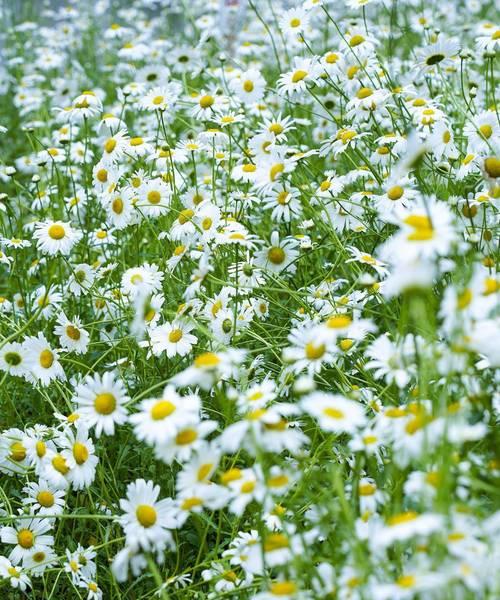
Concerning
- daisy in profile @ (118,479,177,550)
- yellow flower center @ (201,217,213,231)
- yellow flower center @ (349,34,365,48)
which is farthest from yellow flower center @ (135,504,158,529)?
yellow flower center @ (349,34,365,48)

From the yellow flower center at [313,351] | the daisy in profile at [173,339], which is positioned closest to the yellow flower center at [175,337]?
the daisy in profile at [173,339]

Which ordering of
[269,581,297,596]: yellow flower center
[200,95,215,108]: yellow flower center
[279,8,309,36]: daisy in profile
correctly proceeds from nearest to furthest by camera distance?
[269,581,297,596]: yellow flower center
[200,95,215,108]: yellow flower center
[279,8,309,36]: daisy in profile

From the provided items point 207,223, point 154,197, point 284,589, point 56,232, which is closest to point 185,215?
point 207,223

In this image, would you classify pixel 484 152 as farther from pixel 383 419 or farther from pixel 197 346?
pixel 383 419

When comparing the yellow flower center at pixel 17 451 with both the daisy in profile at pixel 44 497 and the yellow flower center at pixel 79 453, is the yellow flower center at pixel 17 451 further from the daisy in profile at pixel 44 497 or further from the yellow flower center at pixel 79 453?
the yellow flower center at pixel 79 453

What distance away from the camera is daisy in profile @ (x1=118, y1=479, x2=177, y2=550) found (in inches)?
62.7

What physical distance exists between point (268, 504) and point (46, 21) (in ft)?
23.0

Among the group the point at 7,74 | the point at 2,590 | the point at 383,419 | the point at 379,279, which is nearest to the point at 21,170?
the point at 7,74

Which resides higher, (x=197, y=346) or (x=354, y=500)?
(x=354, y=500)

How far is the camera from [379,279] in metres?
2.60

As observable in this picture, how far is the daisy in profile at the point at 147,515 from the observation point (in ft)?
5.23

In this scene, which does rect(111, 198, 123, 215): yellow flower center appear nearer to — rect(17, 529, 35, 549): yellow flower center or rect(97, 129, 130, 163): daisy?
rect(97, 129, 130, 163): daisy

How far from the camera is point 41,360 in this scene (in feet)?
7.28

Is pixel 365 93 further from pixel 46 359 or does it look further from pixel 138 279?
pixel 46 359
